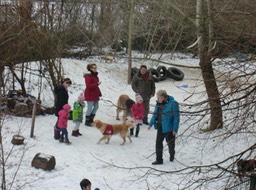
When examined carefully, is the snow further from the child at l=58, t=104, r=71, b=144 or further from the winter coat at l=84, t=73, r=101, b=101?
the winter coat at l=84, t=73, r=101, b=101

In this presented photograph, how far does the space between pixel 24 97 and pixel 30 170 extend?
200 inches

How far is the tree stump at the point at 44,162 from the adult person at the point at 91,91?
3.17 meters

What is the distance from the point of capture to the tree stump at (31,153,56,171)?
9523 mm

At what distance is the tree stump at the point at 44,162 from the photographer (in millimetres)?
9523

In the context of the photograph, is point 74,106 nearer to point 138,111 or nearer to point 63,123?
point 63,123

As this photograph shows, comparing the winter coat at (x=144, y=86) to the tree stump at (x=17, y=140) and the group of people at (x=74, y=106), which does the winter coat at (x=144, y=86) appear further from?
the tree stump at (x=17, y=140)

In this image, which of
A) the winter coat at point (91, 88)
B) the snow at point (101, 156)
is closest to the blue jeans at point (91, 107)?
the winter coat at point (91, 88)

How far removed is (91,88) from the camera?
12.5m

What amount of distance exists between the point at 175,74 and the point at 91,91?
1046 cm

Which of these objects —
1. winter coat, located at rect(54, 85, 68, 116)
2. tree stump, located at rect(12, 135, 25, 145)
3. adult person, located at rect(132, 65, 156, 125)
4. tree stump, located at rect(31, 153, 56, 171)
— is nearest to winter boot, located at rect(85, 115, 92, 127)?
winter coat, located at rect(54, 85, 68, 116)

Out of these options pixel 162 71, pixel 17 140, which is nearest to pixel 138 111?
pixel 17 140

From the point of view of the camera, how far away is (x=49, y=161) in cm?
953

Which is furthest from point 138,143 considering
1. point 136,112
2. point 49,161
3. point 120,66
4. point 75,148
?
point 120,66

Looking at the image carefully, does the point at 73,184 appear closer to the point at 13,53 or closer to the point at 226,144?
the point at 226,144
